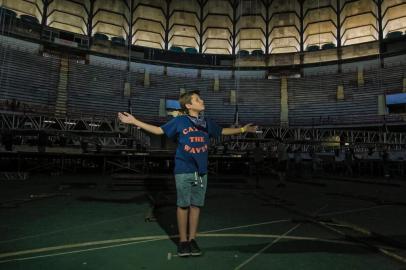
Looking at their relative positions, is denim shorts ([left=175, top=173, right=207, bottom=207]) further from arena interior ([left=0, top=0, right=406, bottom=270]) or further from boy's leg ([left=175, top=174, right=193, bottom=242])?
arena interior ([left=0, top=0, right=406, bottom=270])

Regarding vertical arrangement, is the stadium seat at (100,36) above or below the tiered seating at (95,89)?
above

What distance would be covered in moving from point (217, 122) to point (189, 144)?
24.6m

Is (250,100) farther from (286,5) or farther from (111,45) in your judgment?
(111,45)

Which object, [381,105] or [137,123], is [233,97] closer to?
[381,105]

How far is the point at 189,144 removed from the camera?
10.8ft

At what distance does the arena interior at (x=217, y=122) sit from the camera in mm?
3396

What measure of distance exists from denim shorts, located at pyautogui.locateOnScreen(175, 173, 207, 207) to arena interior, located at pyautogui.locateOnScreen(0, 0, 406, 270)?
52 centimetres

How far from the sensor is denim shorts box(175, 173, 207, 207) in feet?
10.5

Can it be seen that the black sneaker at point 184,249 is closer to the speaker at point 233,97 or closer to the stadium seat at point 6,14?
the speaker at point 233,97

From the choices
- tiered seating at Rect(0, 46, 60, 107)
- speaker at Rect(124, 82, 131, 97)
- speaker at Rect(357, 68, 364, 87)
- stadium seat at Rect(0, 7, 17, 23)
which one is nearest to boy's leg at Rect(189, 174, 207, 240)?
tiered seating at Rect(0, 46, 60, 107)

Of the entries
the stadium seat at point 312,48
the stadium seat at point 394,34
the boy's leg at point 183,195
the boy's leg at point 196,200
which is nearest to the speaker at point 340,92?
the stadium seat at point 312,48

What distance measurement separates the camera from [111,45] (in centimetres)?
3866

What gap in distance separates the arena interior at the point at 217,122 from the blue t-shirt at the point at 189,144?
34.9 inches

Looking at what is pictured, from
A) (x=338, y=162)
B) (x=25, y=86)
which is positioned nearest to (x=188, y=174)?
(x=338, y=162)
